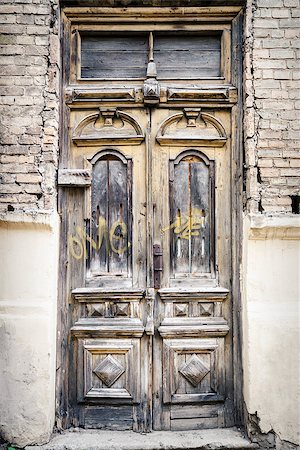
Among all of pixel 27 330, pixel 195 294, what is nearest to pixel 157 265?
pixel 195 294

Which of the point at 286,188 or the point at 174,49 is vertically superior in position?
the point at 174,49

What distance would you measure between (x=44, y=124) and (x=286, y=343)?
2.62 metres

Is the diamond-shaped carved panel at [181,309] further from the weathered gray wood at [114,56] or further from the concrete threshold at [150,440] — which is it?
the weathered gray wood at [114,56]

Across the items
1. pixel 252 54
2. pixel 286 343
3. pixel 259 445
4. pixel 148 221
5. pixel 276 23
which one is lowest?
pixel 259 445

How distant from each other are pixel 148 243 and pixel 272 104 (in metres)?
1.54

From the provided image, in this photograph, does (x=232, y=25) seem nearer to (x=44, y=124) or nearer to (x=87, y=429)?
(x=44, y=124)

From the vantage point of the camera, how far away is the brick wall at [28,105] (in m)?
3.46

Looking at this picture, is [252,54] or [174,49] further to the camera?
[174,49]

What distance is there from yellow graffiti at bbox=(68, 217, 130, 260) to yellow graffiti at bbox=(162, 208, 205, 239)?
45 cm

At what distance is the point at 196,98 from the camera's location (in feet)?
12.3

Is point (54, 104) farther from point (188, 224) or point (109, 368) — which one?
point (109, 368)

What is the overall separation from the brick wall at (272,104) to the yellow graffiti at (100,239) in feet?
3.66

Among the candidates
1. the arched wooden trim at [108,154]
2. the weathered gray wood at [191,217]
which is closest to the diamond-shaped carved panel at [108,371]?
the weathered gray wood at [191,217]

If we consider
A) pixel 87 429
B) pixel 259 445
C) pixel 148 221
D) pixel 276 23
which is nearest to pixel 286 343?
pixel 259 445
